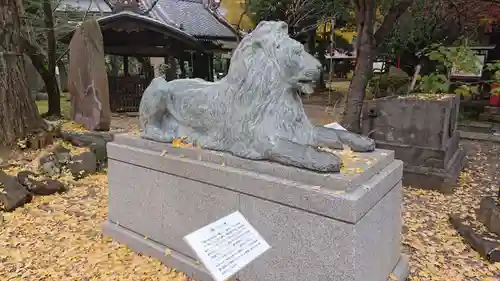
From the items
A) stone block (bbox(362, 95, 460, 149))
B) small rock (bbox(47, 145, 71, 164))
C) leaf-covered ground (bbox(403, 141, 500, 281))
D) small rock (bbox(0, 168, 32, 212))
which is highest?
stone block (bbox(362, 95, 460, 149))

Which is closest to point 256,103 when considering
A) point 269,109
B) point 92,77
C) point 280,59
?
point 269,109

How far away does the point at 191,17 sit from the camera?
1562 cm

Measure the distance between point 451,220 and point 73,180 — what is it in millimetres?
4312

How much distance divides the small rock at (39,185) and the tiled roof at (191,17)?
1026 cm

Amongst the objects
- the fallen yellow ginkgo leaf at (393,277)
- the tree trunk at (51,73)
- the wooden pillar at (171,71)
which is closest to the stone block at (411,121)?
the fallen yellow ginkgo leaf at (393,277)

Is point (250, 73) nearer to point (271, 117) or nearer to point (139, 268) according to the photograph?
point (271, 117)

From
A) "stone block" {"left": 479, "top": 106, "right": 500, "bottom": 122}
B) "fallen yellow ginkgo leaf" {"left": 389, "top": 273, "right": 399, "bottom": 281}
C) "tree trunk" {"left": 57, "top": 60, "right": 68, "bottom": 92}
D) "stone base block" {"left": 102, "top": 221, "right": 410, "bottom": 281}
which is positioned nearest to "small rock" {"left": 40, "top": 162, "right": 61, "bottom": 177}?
"stone base block" {"left": 102, "top": 221, "right": 410, "bottom": 281}

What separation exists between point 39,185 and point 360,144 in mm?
3530

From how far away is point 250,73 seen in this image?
2387 millimetres

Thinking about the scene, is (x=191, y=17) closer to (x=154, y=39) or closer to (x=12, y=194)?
(x=154, y=39)

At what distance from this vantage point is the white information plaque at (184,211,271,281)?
5.40 ft

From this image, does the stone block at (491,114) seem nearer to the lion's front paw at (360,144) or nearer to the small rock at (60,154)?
the lion's front paw at (360,144)

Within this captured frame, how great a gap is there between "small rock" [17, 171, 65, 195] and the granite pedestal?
1596 millimetres

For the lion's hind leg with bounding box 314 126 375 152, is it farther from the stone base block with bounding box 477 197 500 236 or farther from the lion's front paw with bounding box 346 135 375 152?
the stone base block with bounding box 477 197 500 236
